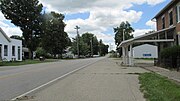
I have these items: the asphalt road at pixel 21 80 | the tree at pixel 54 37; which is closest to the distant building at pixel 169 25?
the asphalt road at pixel 21 80

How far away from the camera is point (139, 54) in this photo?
84.4m

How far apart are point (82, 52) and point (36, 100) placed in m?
108

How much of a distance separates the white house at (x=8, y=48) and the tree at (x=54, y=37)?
2031 centimetres

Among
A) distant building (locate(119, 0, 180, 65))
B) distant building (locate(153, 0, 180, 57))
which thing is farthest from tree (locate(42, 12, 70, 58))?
distant building (locate(153, 0, 180, 57))

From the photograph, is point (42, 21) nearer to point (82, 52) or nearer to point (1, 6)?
point (1, 6)

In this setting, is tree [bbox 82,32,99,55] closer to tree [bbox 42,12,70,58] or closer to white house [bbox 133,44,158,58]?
tree [bbox 42,12,70,58]

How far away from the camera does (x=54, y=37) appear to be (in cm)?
8462

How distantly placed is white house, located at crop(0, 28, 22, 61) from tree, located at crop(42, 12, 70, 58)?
20.3 metres

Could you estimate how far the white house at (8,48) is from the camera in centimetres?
5419

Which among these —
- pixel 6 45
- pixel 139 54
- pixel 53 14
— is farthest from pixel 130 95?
pixel 53 14

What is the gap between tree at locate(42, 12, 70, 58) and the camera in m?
84.4

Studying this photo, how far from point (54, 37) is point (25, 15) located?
1942 cm

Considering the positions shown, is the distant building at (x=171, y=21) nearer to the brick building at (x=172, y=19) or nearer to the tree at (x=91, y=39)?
the brick building at (x=172, y=19)

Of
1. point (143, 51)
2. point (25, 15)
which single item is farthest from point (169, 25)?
point (143, 51)
